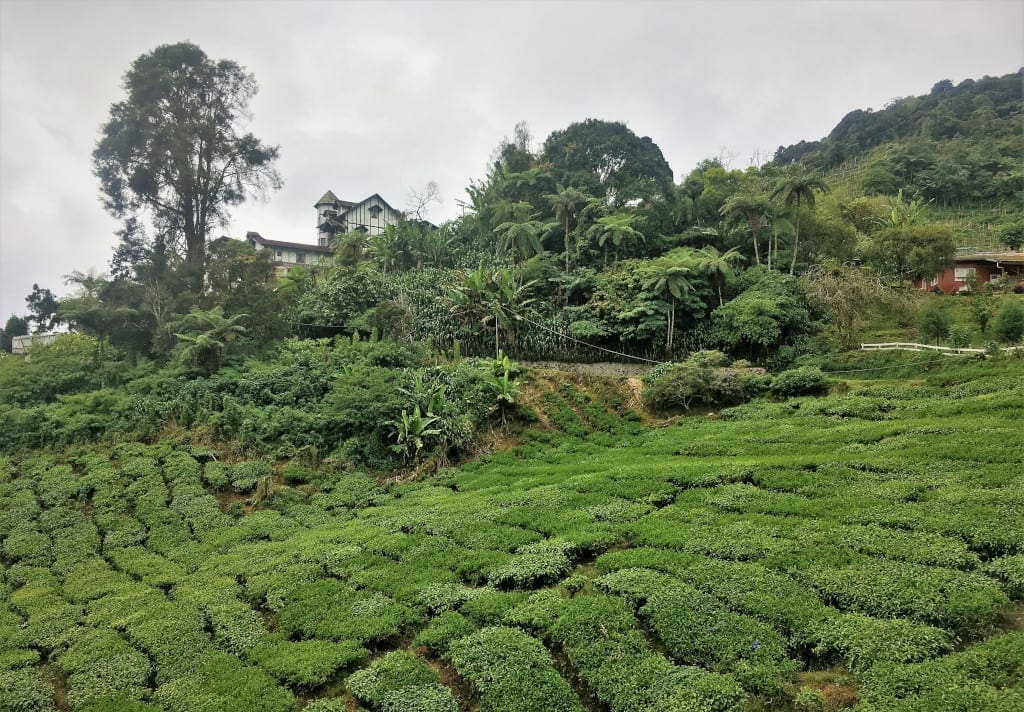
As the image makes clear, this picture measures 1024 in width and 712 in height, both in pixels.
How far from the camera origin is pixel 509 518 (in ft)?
34.6

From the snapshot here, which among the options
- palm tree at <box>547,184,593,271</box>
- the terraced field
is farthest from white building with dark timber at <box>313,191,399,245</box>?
the terraced field

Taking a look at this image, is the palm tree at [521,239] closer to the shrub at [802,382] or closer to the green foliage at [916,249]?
the shrub at [802,382]

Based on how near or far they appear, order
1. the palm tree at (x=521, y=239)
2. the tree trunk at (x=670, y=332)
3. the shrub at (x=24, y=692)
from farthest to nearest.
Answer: the palm tree at (x=521, y=239) → the tree trunk at (x=670, y=332) → the shrub at (x=24, y=692)

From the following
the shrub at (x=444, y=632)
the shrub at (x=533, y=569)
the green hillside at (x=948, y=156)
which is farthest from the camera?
the green hillside at (x=948, y=156)

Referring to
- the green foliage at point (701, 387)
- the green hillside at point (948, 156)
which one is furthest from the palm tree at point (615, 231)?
the green hillside at point (948, 156)

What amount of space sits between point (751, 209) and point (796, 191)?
2.16m

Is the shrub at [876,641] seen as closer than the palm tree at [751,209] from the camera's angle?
Yes

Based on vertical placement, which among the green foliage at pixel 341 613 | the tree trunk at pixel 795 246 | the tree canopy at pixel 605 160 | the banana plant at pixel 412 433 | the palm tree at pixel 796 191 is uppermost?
the tree canopy at pixel 605 160

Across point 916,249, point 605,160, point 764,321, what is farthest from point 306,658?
point 605,160

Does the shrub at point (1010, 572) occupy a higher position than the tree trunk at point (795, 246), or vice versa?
the tree trunk at point (795, 246)

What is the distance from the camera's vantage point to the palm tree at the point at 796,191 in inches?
952

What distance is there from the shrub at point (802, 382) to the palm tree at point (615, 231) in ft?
36.6

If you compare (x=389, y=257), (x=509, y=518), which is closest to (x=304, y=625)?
(x=509, y=518)

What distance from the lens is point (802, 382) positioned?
52.9 ft
